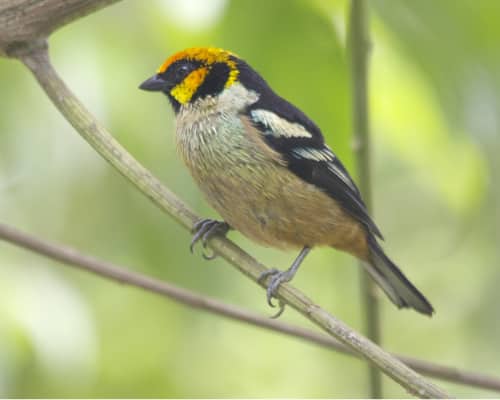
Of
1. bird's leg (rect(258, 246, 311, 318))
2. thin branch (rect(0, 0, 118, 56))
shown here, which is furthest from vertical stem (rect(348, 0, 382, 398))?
thin branch (rect(0, 0, 118, 56))

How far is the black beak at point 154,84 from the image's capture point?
328 cm

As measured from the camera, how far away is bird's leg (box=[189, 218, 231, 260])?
2.88 metres

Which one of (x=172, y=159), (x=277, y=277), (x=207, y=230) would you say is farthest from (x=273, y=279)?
(x=172, y=159)

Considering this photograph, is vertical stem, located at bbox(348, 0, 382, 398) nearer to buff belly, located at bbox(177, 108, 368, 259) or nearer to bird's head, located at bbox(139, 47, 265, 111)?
buff belly, located at bbox(177, 108, 368, 259)

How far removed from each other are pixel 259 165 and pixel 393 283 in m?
0.95

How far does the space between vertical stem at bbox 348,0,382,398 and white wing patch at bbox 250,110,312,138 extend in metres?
0.55

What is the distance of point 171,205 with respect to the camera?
251 cm

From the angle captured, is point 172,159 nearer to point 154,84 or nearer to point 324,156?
point 154,84

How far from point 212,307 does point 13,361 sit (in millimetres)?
712

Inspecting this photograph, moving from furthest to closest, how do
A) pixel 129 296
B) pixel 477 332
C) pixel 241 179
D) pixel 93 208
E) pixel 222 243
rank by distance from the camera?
pixel 477 332, pixel 129 296, pixel 93 208, pixel 241 179, pixel 222 243

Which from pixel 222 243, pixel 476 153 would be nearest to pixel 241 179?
pixel 222 243

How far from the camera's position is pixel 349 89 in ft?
9.25

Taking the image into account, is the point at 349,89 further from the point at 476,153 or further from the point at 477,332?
the point at 477,332

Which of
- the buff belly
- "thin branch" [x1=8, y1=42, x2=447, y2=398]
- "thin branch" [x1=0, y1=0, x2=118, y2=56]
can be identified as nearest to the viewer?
"thin branch" [x1=8, y1=42, x2=447, y2=398]
